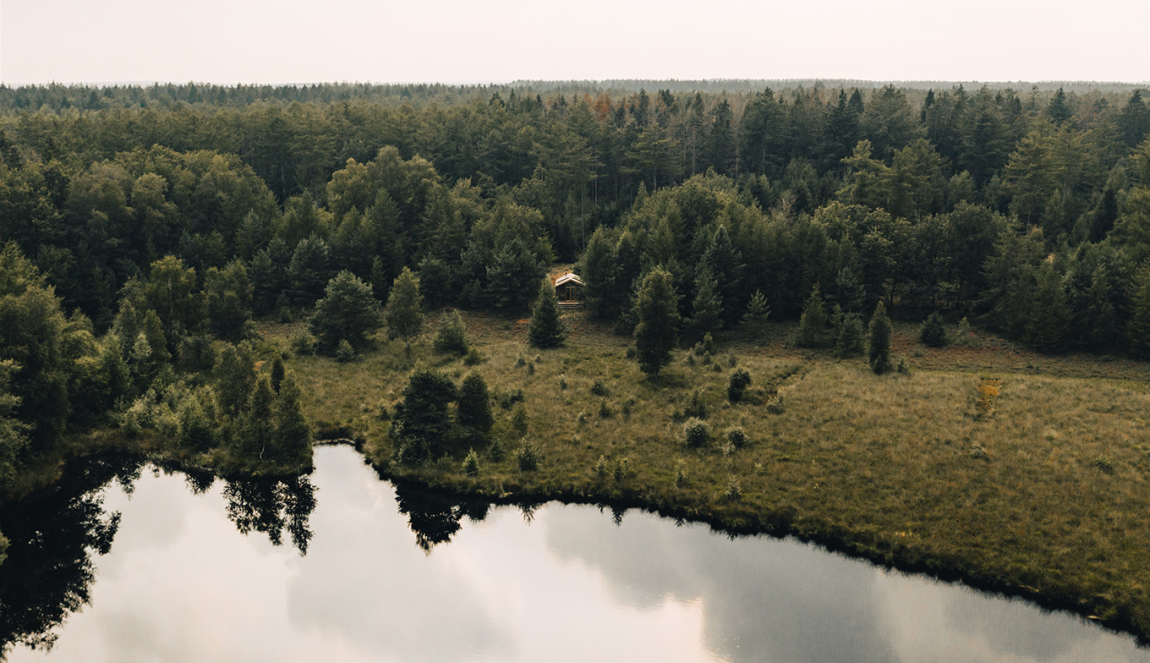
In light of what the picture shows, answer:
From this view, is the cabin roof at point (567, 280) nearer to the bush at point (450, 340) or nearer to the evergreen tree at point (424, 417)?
the bush at point (450, 340)

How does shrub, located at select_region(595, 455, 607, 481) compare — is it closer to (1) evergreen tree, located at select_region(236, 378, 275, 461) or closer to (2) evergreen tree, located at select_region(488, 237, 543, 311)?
(1) evergreen tree, located at select_region(236, 378, 275, 461)

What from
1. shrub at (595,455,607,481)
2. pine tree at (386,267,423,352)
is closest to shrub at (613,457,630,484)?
shrub at (595,455,607,481)

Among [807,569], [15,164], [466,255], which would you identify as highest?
[15,164]

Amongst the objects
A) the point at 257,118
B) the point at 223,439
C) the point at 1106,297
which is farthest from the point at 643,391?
the point at 257,118

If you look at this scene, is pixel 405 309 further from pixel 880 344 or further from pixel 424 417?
pixel 880 344

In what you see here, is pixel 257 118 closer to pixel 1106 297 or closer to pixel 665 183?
pixel 665 183

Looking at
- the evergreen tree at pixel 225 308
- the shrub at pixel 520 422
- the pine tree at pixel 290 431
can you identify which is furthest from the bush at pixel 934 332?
the evergreen tree at pixel 225 308
